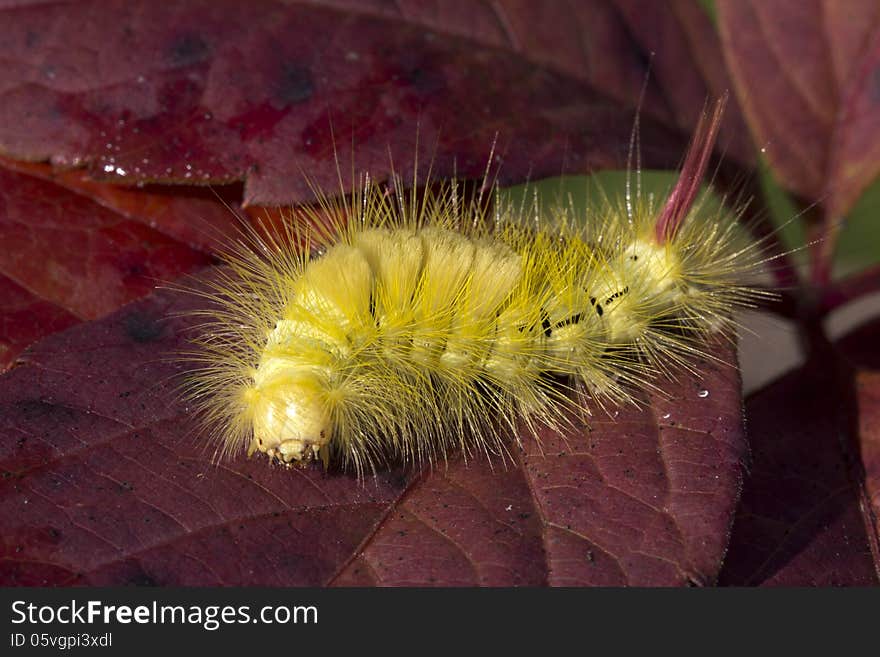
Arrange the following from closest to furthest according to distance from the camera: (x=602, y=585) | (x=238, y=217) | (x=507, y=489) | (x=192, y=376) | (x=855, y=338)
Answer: (x=602, y=585), (x=507, y=489), (x=192, y=376), (x=238, y=217), (x=855, y=338)

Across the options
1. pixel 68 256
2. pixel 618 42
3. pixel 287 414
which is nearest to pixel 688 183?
pixel 618 42

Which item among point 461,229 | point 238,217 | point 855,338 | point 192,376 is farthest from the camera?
point 855,338

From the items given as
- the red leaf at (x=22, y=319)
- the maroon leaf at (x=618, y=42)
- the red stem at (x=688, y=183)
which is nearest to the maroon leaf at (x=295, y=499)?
the red leaf at (x=22, y=319)

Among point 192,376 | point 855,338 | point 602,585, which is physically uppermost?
point 855,338

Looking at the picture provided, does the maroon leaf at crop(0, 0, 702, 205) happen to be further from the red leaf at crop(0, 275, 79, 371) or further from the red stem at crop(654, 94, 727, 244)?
the red leaf at crop(0, 275, 79, 371)

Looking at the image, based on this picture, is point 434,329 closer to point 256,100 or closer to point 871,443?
point 256,100

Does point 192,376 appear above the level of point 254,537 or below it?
above

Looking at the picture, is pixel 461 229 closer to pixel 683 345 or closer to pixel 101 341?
pixel 683 345

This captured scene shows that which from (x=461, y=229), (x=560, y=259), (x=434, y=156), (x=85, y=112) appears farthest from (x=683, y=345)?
(x=85, y=112)
